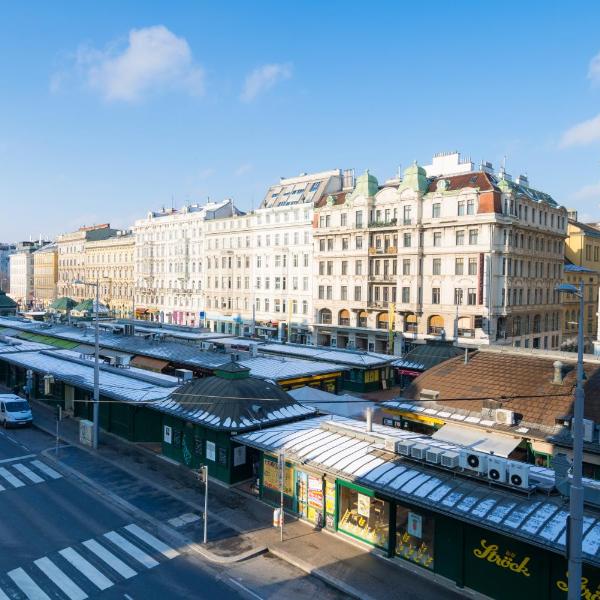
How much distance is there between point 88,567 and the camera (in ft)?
57.2

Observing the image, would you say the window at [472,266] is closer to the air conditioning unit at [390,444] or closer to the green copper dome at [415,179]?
the green copper dome at [415,179]

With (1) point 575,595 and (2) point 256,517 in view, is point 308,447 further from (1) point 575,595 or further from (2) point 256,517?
(1) point 575,595

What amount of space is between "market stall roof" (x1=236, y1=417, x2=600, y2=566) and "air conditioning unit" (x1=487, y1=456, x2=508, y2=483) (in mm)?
353

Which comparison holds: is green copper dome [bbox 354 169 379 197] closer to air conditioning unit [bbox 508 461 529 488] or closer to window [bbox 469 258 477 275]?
window [bbox 469 258 477 275]

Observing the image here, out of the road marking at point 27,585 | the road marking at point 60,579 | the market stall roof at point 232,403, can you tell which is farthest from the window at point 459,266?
the road marking at point 27,585

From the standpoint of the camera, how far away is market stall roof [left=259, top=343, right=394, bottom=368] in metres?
45.7

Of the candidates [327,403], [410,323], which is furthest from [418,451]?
[410,323]

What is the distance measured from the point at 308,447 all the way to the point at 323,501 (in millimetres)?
1987

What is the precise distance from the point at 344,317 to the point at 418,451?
54.4 m

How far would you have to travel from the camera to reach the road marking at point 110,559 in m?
17.1

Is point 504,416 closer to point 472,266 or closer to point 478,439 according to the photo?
point 478,439

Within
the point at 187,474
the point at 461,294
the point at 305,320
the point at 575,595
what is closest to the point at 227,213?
the point at 305,320

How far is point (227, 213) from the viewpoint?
3755 inches

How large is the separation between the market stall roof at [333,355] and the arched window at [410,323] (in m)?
16.3
